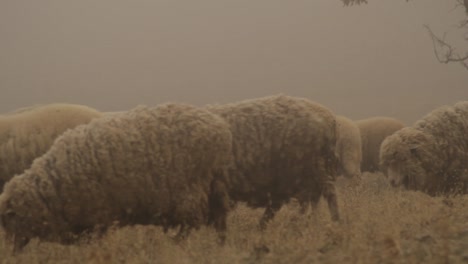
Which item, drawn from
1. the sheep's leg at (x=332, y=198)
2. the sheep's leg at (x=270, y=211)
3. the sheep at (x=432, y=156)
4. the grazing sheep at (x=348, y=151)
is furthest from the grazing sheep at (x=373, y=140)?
the sheep's leg at (x=270, y=211)

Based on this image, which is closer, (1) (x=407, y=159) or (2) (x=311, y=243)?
(2) (x=311, y=243)

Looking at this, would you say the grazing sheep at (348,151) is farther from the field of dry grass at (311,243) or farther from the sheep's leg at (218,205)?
the sheep's leg at (218,205)

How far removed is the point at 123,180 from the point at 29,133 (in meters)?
3.58

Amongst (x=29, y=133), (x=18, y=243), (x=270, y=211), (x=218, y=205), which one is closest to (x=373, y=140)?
(x=270, y=211)

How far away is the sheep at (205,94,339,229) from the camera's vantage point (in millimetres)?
6141

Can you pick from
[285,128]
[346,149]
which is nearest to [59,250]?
[285,128]

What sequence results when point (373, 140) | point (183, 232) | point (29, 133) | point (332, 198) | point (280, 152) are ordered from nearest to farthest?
point (183, 232), point (280, 152), point (332, 198), point (29, 133), point (373, 140)

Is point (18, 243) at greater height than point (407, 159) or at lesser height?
greater

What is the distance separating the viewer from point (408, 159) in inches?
294

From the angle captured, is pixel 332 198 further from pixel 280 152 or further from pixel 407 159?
pixel 407 159

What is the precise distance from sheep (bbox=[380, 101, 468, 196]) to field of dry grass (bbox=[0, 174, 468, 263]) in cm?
88

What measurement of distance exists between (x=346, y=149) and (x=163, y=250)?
25.9ft

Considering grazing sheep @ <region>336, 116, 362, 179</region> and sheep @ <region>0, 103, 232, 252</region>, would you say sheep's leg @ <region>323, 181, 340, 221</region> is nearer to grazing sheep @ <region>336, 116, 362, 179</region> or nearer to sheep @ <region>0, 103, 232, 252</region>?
sheep @ <region>0, 103, 232, 252</region>

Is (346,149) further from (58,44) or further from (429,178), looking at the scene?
(58,44)
